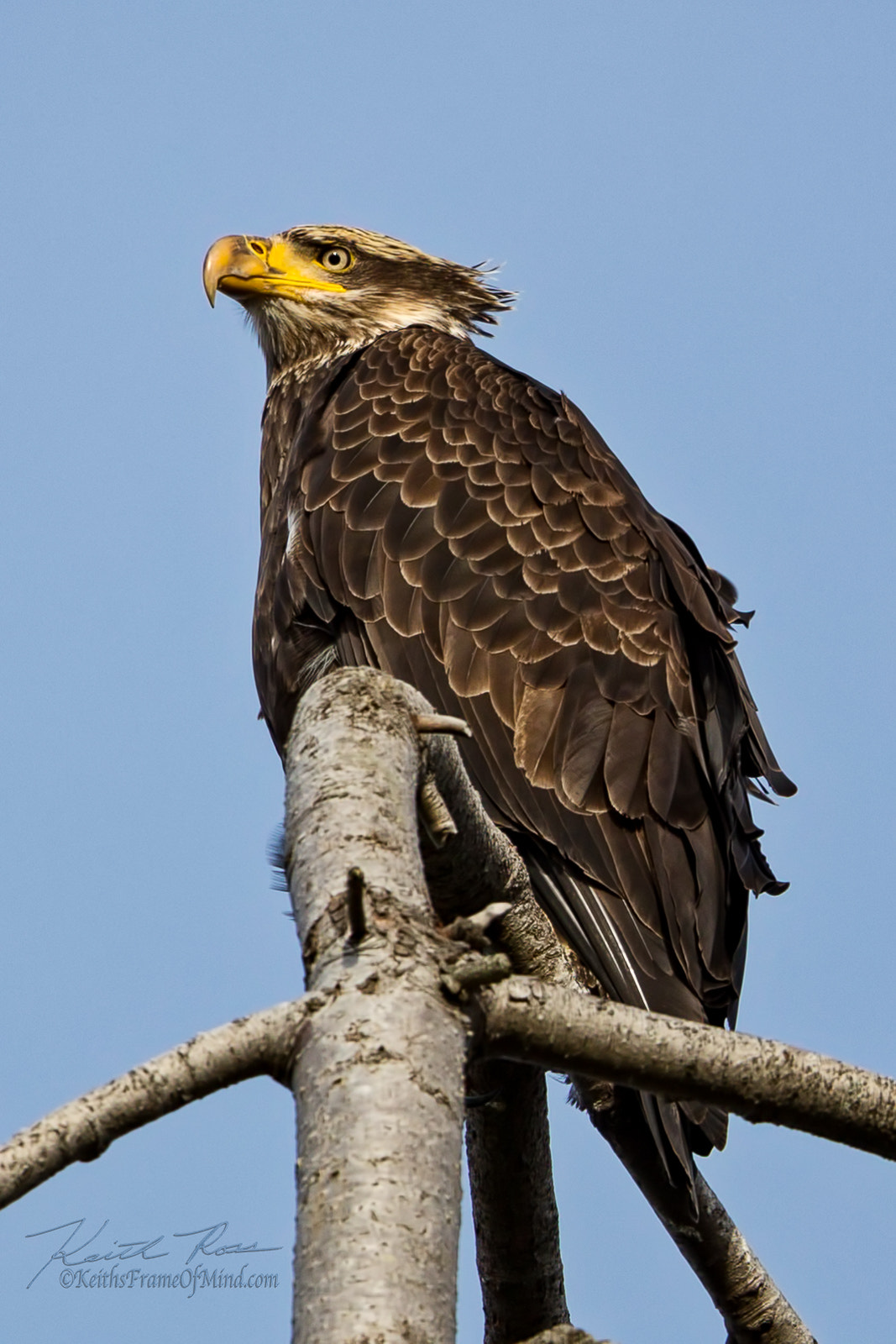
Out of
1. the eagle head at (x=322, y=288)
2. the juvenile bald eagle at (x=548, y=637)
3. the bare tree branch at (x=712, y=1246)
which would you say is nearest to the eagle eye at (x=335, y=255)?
the eagle head at (x=322, y=288)

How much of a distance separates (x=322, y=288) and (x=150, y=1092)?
5614 millimetres

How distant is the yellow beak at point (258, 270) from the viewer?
282 inches

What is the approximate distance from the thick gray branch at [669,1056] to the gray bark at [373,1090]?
0.63 feet

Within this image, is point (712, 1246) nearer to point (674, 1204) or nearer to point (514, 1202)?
point (674, 1204)

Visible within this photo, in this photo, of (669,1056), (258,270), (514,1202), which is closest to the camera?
(669,1056)

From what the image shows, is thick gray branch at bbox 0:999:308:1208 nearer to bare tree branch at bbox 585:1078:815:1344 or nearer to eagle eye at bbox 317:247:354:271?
bare tree branch at bbox 585:1078:815:1344

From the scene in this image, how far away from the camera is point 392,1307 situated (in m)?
2.00

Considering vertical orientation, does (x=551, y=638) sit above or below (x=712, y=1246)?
above


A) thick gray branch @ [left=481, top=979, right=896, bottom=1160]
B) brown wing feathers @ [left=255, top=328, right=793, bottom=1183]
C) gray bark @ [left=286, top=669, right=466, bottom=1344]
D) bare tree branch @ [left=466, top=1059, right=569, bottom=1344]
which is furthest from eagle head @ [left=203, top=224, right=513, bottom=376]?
thick gray branch @ [left=481, top=979, right=896, bottom=1160]

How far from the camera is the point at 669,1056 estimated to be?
8.52 ft

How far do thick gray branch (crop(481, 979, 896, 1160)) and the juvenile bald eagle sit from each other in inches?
87.1

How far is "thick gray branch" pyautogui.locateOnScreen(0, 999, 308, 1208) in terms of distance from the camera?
7.54 ft

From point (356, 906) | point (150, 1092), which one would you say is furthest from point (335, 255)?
point (150, 1092)

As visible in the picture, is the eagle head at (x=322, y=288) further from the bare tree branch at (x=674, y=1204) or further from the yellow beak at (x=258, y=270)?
the bare tree branch at (x=674, y=1204)
